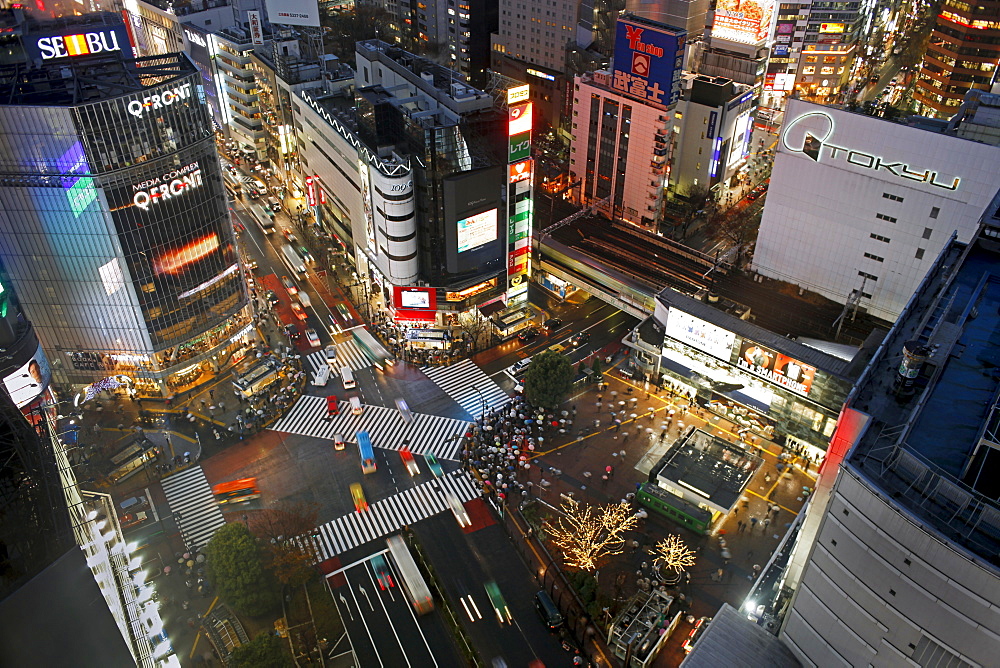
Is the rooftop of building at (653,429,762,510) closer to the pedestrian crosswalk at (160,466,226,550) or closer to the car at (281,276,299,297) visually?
the pedestrian crosswalk at (160,466,226,550)

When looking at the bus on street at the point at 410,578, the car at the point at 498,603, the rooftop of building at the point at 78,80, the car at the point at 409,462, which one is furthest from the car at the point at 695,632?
the rooftop of building at the point at 78,80

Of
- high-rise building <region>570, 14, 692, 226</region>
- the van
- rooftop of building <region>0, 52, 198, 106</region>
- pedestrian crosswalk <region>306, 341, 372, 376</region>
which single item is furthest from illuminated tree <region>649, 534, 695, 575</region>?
rooftop of building <region>0, 52, 198, 106</region>

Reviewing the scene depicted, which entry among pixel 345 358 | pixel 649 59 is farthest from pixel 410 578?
pixel 649 59

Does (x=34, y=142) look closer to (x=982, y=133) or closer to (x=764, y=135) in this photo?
(x=982, y=133)

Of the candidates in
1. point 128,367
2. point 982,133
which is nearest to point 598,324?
point 982,133

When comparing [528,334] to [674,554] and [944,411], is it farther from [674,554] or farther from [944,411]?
[944,411]

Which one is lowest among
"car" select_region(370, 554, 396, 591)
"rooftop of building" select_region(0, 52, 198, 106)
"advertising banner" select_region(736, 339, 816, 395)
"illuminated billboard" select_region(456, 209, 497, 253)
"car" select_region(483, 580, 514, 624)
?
"car" select_region(483, 580, 514, 624)
